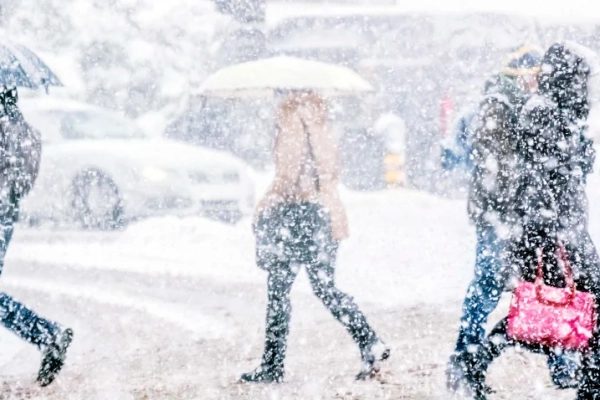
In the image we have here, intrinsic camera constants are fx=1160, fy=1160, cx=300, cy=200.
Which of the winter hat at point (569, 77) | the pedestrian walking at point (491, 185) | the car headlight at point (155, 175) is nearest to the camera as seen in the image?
the winter hat at point (569, 77)

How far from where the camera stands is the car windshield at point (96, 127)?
1251 centimetres

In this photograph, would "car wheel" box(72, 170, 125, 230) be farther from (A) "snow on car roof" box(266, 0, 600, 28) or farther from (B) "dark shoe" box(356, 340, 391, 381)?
(B) "dark shoe" box(356, 340, 391, 381)

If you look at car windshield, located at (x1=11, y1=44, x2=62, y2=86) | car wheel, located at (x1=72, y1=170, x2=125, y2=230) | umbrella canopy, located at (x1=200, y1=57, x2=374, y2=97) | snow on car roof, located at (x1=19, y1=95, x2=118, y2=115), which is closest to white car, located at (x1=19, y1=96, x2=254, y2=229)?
car wheel, located at (x1=72, y1=170, x2=125, y2=230)

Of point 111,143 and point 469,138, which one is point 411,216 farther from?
point 469,138

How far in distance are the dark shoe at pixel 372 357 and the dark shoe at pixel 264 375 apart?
0.39 metres

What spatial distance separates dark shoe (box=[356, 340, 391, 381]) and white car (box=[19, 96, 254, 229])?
5966 millimetres

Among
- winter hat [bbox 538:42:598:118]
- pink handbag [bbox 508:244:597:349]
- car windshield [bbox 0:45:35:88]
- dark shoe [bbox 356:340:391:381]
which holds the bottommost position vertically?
dark shoe [bbox 356:340:391:381]

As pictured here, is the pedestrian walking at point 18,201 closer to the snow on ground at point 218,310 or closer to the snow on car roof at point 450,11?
the snow on ground at point 218,310

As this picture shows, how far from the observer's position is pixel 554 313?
181 inches

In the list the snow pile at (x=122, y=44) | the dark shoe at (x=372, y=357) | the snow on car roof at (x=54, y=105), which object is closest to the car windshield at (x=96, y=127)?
the snow on car roof at (x=54, y=105)

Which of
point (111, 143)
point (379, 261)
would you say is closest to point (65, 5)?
point (111, 143)

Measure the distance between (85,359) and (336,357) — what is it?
1401 mm

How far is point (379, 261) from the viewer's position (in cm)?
1021

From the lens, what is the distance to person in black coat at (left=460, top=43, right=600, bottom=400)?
4711 mm
